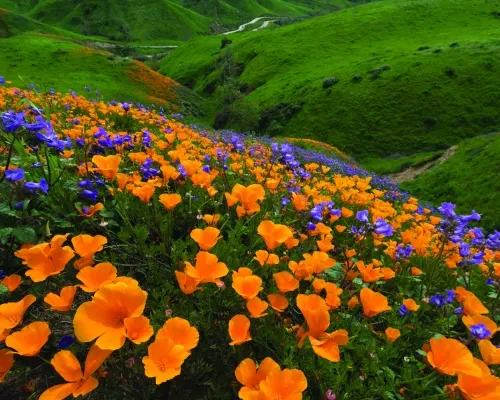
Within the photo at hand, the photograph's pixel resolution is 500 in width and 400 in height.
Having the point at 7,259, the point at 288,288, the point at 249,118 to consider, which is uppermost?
the point at 288,288

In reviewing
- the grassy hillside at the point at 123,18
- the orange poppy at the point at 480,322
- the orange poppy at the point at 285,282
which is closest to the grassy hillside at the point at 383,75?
the orange poppy at the point at 480,322

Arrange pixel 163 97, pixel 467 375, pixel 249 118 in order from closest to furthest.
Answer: pixel 467 375 < pixel 163 97 < pixel 249 118

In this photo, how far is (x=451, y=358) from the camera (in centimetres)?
155

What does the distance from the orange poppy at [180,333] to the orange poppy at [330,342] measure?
1.55ft

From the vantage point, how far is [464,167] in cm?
2381

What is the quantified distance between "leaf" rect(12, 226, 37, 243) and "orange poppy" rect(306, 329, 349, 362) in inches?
65.7

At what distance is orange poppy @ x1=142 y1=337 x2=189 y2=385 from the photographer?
130 cm

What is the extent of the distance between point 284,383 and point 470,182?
24.4m

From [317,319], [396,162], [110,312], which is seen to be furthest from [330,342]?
[396,162]

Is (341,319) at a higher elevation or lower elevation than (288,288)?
lower

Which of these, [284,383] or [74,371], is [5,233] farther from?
[284,383]

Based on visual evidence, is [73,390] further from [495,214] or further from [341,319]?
[495,214]

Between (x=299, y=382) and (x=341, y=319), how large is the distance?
94cm

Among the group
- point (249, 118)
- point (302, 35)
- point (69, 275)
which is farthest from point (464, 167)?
point (302, 35)
